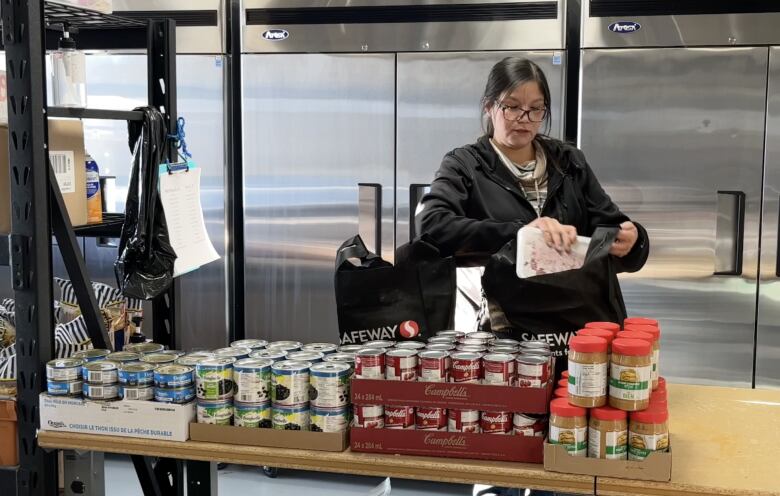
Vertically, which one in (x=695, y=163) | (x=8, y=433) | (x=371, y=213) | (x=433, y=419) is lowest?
(x=8, y=433)

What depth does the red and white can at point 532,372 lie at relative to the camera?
59.4 inches

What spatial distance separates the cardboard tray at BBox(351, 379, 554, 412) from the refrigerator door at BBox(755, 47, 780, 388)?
2347 mm

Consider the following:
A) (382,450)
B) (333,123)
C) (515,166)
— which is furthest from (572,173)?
(333,123)

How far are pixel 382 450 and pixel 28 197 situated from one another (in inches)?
32.8

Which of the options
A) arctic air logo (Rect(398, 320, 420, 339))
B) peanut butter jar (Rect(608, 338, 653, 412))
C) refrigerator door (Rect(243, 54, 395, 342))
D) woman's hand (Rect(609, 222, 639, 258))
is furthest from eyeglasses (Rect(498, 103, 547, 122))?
refrigerator door (Rect(243, 54, 395, 342))

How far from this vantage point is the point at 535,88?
2320mm

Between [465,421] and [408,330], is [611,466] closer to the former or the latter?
[465,421]

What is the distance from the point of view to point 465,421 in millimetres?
1534

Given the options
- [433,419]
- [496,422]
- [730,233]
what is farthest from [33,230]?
[730,233]

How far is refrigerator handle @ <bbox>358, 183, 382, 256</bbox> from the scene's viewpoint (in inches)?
152

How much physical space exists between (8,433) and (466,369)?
979 mm

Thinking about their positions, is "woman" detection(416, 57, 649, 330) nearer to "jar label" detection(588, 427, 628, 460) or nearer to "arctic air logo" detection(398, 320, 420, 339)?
"arctic air logo" detection(398, 320, 420, 339)

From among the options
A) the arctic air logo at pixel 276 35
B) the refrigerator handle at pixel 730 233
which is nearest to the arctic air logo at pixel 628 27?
the refrigerator handle at pixel 730 233

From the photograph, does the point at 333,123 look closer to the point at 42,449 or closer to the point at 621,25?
the point at 621,25
